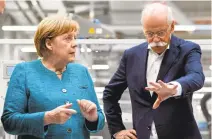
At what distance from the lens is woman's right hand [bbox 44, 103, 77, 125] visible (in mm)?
1744

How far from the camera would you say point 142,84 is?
6.95 ft

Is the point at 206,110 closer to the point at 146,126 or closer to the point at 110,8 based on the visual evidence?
the point at 146,126

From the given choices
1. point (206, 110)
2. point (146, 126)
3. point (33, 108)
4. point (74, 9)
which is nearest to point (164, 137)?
point (146, 126)

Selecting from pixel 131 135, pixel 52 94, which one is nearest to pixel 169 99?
pixel 131 135

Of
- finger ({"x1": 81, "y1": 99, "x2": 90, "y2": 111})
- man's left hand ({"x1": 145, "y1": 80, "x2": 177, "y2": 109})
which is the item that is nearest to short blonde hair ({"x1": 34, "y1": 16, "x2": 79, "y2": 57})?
finger ({"x1": 81, "y1": 99, "x2": 90, "y2": 111})

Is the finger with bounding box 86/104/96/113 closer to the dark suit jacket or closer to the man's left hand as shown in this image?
the man's left hand

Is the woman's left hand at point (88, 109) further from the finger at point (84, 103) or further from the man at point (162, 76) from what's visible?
the man at point (162, 76)

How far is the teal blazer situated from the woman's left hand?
52 millimetres

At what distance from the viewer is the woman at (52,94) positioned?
185 cm

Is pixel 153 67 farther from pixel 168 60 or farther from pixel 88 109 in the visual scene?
pixel 88 109

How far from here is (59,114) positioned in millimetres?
1748

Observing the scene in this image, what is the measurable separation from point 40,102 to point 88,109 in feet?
0.67

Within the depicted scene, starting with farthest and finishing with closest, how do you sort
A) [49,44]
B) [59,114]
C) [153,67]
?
[153,67], [49,44], [59,114]

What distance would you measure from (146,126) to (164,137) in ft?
0.31
